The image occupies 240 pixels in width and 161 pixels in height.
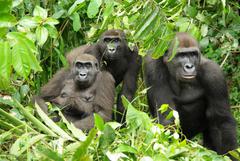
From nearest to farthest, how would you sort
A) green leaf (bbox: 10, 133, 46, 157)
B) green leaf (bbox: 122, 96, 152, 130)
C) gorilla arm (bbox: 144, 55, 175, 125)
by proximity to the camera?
green leaf (bbox: 10, 133, 46, 157)
green leaf (bbox: 122, 96, 152, 130)
gorilla arm (bbox: 144, 55, 175, 125)

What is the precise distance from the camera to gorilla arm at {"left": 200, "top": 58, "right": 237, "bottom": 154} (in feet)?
20.8

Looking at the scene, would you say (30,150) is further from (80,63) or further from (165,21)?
(80,63)

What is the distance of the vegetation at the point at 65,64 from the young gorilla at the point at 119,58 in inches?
5.7

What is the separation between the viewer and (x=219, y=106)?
21.0 ft

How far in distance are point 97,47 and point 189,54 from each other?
5.55 feet

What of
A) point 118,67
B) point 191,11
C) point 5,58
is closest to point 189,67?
point 191,11

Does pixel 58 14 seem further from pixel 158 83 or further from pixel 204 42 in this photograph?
pixel 204 42

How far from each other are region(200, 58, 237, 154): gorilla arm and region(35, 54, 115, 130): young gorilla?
102 cm

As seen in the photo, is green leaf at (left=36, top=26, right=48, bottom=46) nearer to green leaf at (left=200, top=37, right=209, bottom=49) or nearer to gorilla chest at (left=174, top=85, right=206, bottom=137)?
gorilla chest at (left=174, top=85, right=206, bottom=137)

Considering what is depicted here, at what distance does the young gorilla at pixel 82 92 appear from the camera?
6.54m

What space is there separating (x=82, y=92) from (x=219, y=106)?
1425 mm

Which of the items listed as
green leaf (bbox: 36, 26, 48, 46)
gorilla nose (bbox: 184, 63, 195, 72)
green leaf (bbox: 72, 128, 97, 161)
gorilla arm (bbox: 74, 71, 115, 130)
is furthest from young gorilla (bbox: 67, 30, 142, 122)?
green leaf (bbox: 72, 128, 97, 161)

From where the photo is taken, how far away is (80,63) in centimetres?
668

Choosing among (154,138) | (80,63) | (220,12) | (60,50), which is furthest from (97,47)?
A: (154,138)
